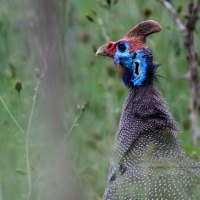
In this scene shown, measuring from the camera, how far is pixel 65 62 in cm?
303

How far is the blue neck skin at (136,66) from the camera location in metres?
4.75

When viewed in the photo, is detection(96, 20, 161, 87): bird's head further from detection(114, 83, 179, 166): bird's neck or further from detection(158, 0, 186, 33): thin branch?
detection(158, 0, 186, 33): thin branch

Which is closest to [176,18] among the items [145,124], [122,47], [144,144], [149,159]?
[122,47]

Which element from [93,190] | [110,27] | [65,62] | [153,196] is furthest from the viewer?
[110,27]

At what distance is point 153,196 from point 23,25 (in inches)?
53.7

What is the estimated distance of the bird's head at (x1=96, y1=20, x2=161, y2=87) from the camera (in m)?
4.74

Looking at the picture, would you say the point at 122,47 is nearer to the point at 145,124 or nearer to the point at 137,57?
the point at 137,57

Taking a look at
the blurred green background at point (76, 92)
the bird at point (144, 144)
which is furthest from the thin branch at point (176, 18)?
the bird at point (144, 144)

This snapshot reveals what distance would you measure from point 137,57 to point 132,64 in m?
0.05

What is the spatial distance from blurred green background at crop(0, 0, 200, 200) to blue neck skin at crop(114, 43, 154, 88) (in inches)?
10.0

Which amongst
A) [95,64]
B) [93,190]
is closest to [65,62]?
[93,190]

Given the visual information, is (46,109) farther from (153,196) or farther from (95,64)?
(95,64)

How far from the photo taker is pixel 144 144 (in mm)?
4520

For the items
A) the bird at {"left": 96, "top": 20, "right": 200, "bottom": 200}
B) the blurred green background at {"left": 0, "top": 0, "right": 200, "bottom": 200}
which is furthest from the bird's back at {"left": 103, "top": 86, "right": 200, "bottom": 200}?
the blurred green background at {"left": 0, "top": 0, "right": 200, "bottom": 200}
